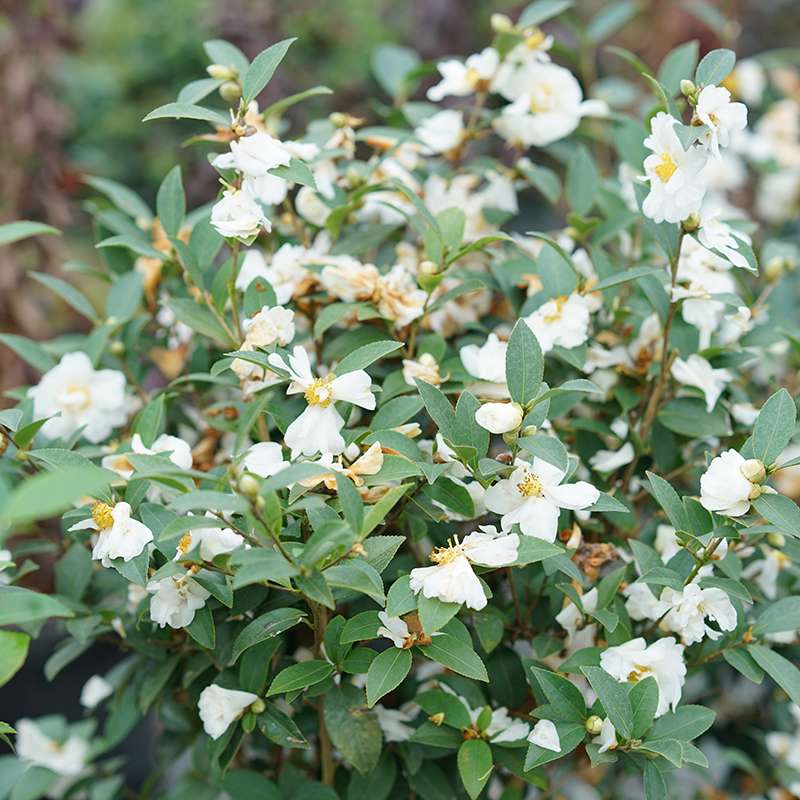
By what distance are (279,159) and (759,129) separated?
3.80ft

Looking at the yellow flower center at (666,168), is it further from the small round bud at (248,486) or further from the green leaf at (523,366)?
the small round bud at (248,486)

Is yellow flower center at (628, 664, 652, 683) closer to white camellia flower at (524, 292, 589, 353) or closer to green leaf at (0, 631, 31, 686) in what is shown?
white camellia flower at (524, 292, 589, 353)

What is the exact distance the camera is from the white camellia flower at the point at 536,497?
2.54ft

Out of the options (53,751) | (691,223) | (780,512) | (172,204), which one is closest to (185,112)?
(172,204)

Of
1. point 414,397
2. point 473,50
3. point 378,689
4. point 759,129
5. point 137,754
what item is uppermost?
point 414,397

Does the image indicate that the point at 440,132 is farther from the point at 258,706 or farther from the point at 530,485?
the point at 258,706

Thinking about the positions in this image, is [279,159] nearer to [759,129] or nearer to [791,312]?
[791,312]

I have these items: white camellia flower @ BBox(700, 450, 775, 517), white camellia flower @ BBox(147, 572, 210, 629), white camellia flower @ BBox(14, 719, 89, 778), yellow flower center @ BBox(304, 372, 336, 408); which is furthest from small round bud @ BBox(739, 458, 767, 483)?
white camellia flower @ BBox(14, 719, 89, 778)

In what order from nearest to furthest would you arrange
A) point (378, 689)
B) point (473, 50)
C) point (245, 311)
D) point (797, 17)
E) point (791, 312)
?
point (378, 689) < point (245, 311) < point (791, 312) < point (473, 50) < point (797, 17)

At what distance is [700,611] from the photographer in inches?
31.7

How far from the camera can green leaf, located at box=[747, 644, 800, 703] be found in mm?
799

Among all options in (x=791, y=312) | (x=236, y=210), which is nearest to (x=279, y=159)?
(x=236, y=210)

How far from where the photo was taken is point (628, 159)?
1172mm

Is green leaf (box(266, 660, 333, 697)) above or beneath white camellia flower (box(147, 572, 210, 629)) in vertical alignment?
beneath
